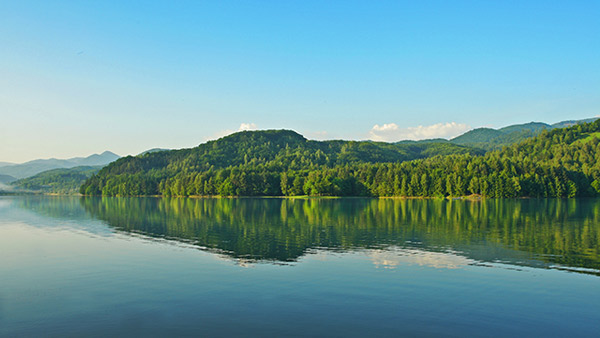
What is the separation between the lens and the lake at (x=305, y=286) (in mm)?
20016

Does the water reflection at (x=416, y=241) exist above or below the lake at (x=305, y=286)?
above

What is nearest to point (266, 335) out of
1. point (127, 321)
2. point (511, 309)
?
point (127, 321)

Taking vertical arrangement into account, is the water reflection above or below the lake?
above

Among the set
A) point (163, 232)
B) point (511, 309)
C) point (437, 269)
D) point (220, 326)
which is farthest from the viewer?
point (163, 232)

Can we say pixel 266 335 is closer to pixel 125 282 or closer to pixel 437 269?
pixel 125 282

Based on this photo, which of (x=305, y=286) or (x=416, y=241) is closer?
(x=305, y=286)

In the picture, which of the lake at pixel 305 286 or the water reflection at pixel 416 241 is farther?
the water reflection at pixel 416 241

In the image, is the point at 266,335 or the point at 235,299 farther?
the point at 235,299

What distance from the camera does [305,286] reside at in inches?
1066

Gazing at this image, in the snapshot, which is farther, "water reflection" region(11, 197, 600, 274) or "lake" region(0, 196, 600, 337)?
"water reflection" region(11, 197, 600, 274)

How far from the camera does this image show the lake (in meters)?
20.0

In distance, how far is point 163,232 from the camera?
59906mm

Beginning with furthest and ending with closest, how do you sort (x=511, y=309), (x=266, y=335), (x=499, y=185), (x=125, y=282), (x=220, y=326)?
(x=499, y=185) < (x=125, y=282) < (x=511, y=309) < (x=220, y=326) < (x=266, y=335)

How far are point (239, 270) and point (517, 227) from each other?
46823mm
